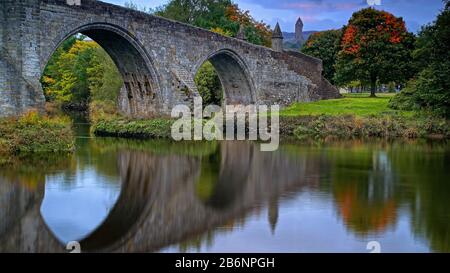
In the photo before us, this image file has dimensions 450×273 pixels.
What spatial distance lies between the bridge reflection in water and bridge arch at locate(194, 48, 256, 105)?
17889 millimetres

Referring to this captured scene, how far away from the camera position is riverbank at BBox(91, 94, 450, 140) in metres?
31.4

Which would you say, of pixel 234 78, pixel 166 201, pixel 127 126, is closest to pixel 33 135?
pixel 166 201

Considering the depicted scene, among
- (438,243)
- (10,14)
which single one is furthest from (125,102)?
(438,243)

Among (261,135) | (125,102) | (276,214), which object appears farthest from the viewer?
(125,102)

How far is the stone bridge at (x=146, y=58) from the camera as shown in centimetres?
2383

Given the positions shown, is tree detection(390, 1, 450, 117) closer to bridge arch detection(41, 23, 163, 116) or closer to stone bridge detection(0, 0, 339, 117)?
stone bridge detection(0, 0, 339, 117)

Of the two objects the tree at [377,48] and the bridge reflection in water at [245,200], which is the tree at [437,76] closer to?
the tree at [377,48]

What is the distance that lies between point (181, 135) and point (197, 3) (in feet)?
104

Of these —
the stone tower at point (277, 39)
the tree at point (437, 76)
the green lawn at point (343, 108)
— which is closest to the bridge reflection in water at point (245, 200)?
the tree at point (437, 76)

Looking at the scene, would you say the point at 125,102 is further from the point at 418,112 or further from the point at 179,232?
the point at 179,232

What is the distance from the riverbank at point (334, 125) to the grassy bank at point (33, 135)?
828 centimetres

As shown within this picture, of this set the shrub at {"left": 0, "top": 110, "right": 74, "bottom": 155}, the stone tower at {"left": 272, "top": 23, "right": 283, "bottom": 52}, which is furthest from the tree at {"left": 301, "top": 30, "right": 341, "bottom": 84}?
the shrub at {"left": 0, "top": 110, "right": 74, "bottom": 155}

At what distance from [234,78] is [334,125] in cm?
1182
